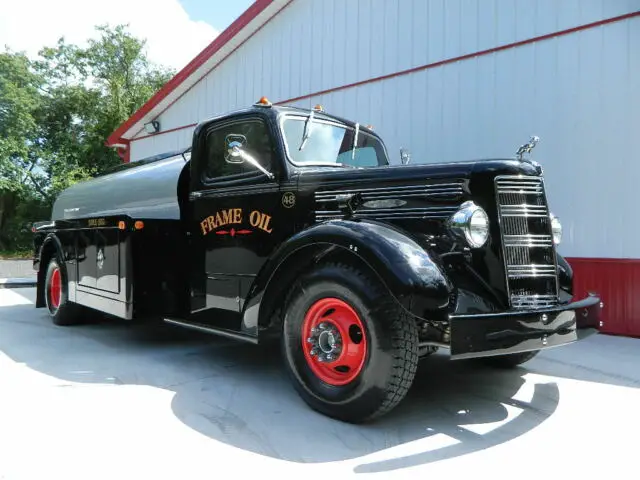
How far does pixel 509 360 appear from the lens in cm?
416

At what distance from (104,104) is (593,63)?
3049 centimetres

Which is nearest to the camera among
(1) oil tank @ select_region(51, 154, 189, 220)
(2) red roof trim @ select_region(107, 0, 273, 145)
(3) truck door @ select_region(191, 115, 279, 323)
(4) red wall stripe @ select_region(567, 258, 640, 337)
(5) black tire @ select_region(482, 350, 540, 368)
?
(3) truck door @ select_region(191, 115, 279, 323)

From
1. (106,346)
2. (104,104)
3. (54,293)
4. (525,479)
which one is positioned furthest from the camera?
(104,104)

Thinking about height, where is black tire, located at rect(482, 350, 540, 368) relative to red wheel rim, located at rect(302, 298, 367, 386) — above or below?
below

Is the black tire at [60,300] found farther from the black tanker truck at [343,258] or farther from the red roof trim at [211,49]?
the red roof trim at [211,49]

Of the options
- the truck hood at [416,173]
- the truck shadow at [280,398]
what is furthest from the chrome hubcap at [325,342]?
the truck hood at [416,173]

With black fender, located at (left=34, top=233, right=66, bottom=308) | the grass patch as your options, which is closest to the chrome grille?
black fender, located at (left=34, top=233, right=66, bottom=308)

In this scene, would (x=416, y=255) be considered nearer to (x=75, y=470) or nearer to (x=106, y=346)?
(x=75, y=470)

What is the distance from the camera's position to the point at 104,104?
3094 centimetres

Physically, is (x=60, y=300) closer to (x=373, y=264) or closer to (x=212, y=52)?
(x=373, y=264)

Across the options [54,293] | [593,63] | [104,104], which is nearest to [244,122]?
[54,293]

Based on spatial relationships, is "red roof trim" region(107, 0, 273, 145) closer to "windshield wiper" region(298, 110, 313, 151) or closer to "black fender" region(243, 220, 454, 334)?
"windshield wiper" region(298, 110, 313, 151)

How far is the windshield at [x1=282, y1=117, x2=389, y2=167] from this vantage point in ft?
12.7

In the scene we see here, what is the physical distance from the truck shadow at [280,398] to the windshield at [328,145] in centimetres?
172
